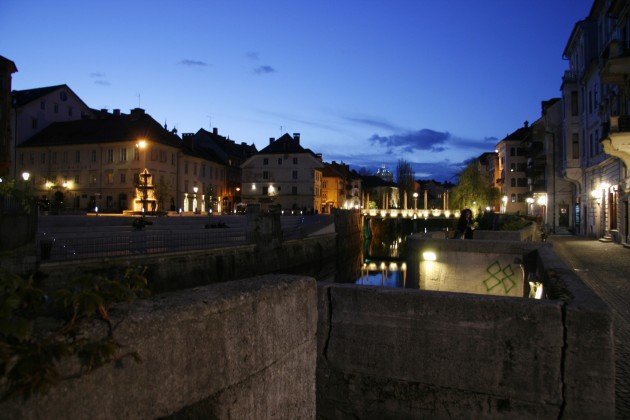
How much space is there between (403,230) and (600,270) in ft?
270

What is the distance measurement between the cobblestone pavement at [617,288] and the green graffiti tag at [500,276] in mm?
1223

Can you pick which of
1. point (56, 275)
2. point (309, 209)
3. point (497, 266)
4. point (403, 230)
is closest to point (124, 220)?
point (56, 275)

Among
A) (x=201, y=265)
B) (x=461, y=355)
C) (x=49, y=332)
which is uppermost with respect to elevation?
(x=49, y=332)

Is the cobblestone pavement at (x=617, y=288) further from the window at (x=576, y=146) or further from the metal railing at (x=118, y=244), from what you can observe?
the window at (x=576, y=146)

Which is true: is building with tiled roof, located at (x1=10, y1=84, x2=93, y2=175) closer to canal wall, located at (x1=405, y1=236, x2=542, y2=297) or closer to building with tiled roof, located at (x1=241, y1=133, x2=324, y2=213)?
building with tiled roof, located at (x1=241, y1=133, x2=324, y2=213)

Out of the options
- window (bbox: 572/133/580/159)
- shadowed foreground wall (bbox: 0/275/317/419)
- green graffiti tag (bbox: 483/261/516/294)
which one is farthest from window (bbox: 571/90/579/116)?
shadowed foreground wall (bbox: 0/275/317/419)

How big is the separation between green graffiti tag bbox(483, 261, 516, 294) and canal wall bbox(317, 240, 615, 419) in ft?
25.8

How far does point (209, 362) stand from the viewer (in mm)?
2395

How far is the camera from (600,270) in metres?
17.5

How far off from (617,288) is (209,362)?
1377cm

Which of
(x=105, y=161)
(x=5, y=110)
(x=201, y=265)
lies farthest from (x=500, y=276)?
(x=105, y=161)

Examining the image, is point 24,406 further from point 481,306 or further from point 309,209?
point 309,209

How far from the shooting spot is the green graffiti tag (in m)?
12.4

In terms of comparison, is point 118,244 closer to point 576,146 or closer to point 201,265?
point 201,265
